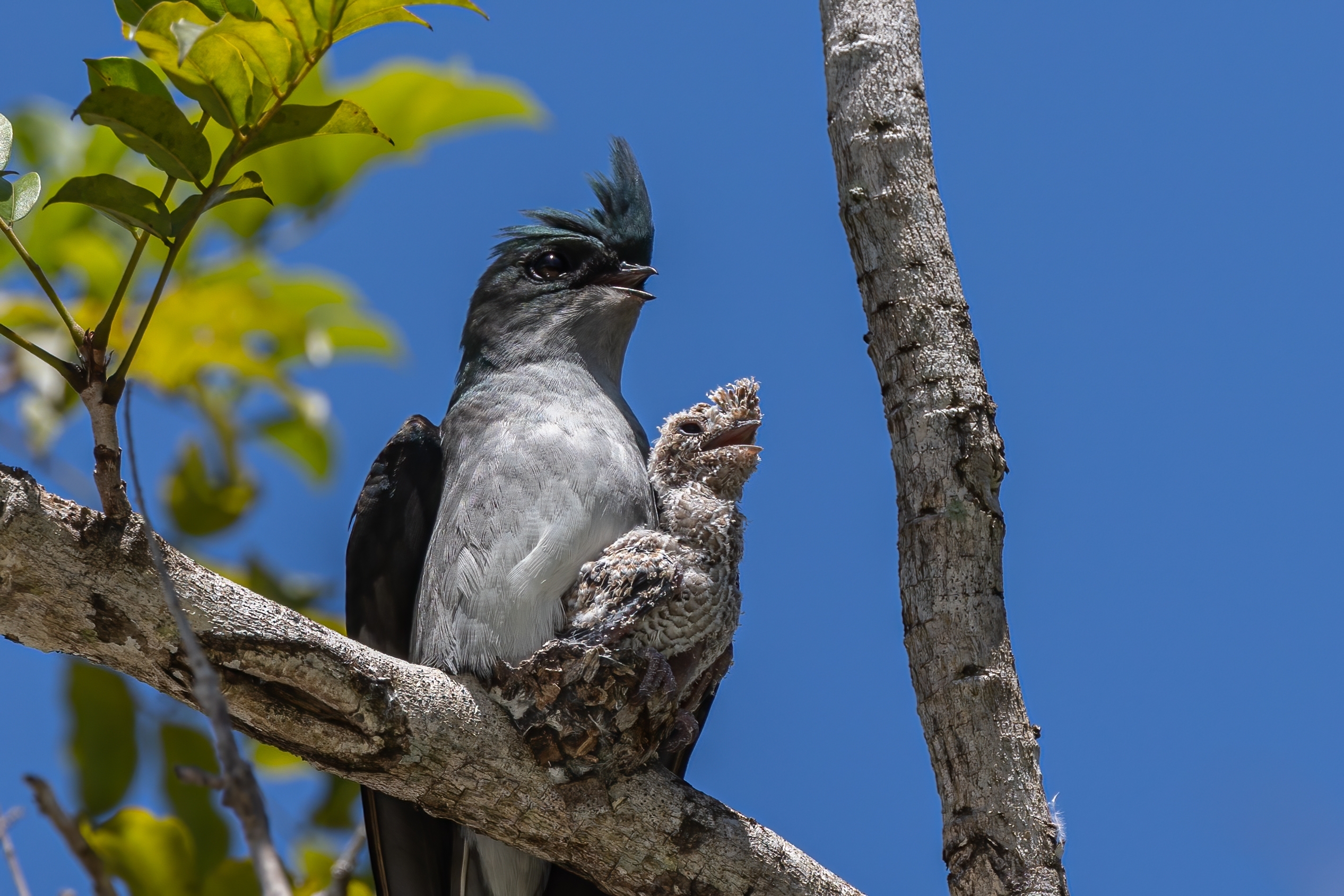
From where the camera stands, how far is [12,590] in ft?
8.55

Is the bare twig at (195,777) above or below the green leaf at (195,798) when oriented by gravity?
below

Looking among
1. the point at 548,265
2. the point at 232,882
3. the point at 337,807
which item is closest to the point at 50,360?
the point at 232,882

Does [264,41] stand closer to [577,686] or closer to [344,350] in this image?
[577,686]

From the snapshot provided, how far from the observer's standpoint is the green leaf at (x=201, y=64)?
2236 mm

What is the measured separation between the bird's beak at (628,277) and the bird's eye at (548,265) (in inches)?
5.1

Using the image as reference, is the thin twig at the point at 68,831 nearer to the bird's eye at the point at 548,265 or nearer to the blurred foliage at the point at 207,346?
the blurred foliage at the point at 207,346

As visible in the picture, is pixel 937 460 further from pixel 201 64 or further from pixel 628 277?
pixel 201 64

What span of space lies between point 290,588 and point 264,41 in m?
2.53

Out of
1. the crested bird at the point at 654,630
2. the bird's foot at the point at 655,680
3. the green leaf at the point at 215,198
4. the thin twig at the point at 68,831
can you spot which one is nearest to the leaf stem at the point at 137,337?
the green leaf at the point at 215,198

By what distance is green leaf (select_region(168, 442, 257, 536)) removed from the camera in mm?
4375

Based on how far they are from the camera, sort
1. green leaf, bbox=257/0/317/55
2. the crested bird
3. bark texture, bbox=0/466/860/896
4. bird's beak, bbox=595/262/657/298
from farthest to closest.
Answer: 1. bird's beak, bbox=595/262/657/298
2. the crested bird
3. bark texture, bbox=0/466/860/896
4. green leaf, bbox=257/0/317/55

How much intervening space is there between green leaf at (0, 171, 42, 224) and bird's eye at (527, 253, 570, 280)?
2.14 meters

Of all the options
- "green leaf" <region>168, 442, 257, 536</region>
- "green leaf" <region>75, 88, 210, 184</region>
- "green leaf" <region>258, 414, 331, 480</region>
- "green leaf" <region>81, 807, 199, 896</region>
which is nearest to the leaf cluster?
"green leaf" <region>81, 807, 199, 896</region>

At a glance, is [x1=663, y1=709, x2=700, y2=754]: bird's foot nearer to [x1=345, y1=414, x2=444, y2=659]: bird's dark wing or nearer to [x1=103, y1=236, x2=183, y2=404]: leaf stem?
[x1=345, y1=414, x2=444, y2=659]: bird's dark wing
